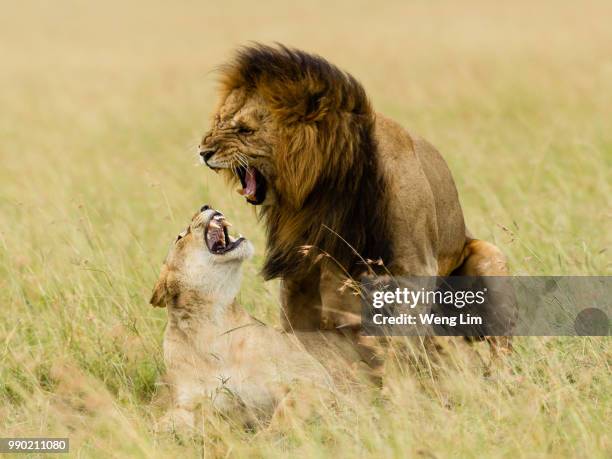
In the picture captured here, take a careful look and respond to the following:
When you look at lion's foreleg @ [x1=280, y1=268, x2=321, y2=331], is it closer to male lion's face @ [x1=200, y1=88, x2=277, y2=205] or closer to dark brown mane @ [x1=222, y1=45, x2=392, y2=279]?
dark brown mane @ [x1=222, y1=45, x2=392, y2=279]

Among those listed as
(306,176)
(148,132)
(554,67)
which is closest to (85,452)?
(306,176)

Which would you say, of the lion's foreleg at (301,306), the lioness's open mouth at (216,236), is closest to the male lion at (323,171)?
the lion's foreleg at (301,306)

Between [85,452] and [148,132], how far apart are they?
898 cm

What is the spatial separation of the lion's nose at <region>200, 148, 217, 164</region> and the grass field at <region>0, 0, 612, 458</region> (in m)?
0.88

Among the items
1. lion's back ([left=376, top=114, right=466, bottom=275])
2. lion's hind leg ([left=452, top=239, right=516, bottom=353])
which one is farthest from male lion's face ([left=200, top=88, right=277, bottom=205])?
lion's hind leg ([left=452, top=239, right=516, bottom=353])

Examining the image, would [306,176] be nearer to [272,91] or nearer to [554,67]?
[272,91]

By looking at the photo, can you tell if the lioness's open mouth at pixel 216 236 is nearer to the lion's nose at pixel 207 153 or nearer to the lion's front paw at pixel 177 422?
the lion's nose at pixel 207 153

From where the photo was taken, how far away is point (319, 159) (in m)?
5.09

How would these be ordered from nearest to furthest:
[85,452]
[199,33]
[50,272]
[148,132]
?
1. [85,452]
2. [50,272]
3. [148,132]
4. [199,33]

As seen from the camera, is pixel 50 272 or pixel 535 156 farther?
pixel 535 156

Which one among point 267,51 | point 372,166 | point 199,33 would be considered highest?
point 267,51

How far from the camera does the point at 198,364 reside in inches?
189

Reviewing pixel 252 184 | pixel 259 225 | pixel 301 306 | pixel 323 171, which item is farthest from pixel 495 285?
pixel 259 225

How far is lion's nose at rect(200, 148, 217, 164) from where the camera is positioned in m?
5.09
